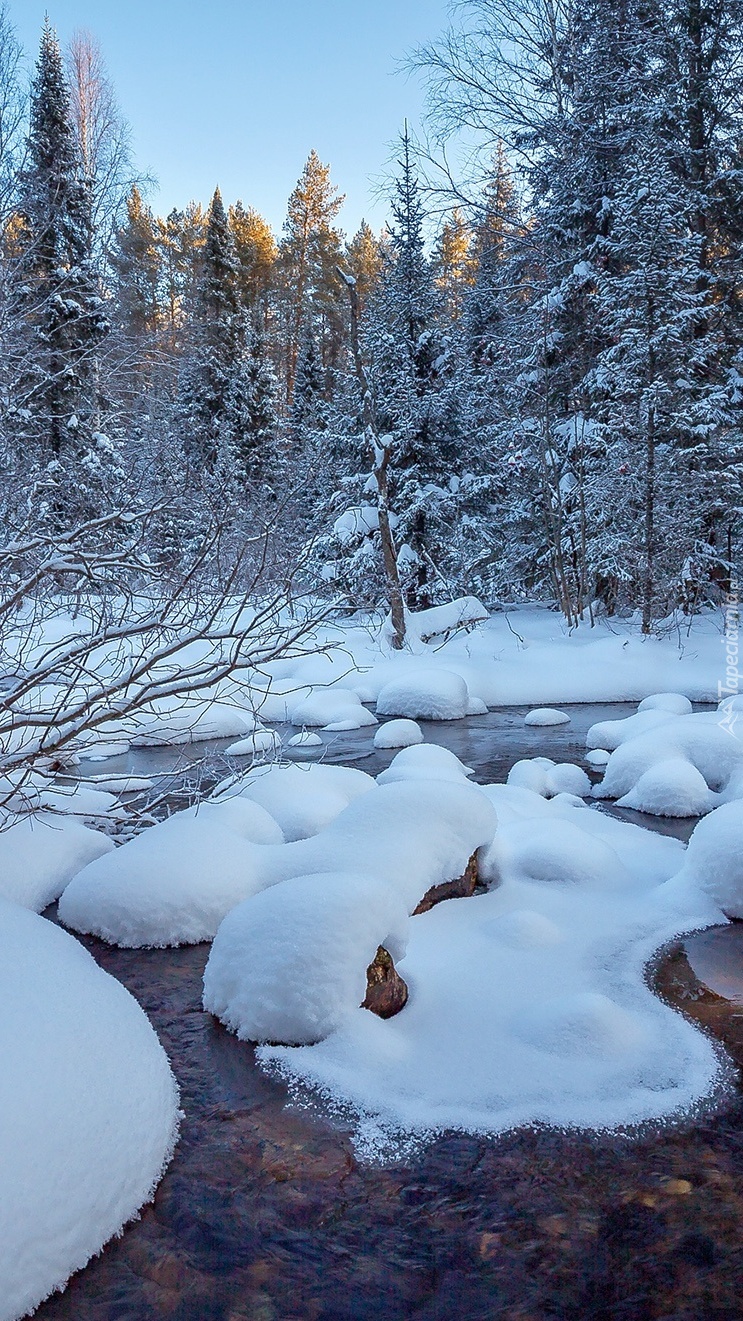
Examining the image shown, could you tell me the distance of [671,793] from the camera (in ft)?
19.1

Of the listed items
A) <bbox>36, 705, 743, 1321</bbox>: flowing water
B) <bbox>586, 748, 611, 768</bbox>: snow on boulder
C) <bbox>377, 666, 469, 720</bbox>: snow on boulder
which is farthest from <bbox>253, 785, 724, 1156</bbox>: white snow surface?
<bbox>377, 666, 469, 720</bbox>: snow on boulder

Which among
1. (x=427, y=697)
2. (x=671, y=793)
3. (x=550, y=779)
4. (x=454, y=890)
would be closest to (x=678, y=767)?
(x=671, y=793)

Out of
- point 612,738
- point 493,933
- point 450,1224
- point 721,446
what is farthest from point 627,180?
point 450,1224

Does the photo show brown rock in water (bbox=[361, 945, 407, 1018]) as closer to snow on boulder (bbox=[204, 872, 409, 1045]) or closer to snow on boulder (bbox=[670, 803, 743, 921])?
snow on boulder (bbox=[204, 872, 409, 1045])

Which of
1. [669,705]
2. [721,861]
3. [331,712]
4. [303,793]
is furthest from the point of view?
[331,712]

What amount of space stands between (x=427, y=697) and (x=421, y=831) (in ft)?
19.4

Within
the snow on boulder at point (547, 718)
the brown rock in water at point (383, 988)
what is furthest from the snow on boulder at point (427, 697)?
the brown rock in water at point (383, 988)

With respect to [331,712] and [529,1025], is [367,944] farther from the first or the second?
[331,712]

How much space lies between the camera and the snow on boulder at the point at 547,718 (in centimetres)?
933

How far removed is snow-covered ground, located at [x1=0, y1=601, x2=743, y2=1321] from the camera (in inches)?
88.1

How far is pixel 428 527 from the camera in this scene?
15891 millimetres

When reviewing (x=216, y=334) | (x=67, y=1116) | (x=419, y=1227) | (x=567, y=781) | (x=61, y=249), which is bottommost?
(x=567, y=781)

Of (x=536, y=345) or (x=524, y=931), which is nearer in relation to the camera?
(x=524, y=931)

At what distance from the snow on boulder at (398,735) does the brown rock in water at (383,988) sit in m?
5.07
